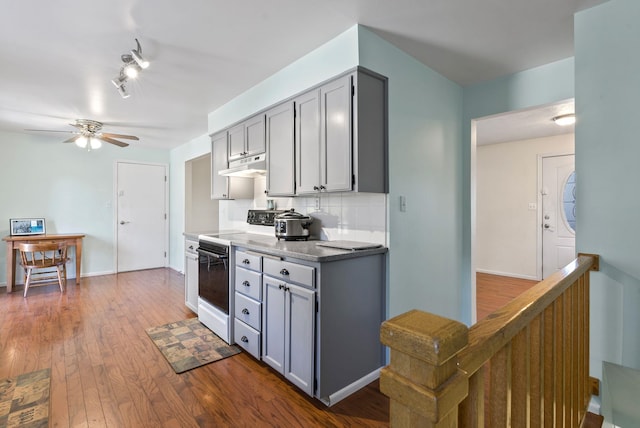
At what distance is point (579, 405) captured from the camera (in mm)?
1550

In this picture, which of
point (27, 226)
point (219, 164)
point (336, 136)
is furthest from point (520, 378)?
point (27, 226)

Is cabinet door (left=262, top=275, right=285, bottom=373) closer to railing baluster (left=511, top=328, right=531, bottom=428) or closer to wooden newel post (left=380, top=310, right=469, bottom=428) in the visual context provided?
railing baluster (left=511, top=328, right=531, bottom=428)

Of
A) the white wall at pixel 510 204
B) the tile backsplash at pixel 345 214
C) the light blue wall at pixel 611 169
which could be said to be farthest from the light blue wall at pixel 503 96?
the white wall at pixel 510 204

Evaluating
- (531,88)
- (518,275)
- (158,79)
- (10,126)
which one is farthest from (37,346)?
(518,275)

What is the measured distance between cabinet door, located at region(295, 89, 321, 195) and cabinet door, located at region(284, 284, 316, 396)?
2.64 ft

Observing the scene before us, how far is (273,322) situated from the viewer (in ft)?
7.48

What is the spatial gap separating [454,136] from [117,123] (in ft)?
14.2

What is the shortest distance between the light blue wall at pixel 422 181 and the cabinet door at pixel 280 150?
0.82m

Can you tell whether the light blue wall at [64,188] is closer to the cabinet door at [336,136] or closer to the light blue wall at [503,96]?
the cabinet door at [336,136]

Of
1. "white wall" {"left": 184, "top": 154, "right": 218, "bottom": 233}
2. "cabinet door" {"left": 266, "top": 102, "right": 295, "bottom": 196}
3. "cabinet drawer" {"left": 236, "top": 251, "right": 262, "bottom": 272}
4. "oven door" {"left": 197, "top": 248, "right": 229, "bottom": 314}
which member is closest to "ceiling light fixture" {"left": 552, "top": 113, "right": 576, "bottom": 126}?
"cabinet door" {"left": 266, "top": 102, "right": 295, "bottom": 196}

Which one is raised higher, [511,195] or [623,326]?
[511,195]

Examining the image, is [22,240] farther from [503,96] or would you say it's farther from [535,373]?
[503,96]

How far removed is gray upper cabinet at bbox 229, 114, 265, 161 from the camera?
3004 mm

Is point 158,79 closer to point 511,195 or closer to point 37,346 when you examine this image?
point 37,346
